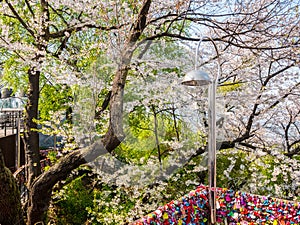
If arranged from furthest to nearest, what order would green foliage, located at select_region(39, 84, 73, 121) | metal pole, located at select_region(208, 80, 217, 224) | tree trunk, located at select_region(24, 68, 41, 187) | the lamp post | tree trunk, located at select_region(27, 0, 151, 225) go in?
green foliage, located at select_region(39, 84, 73, 121) < tree trunk, located at select_region(24, 68, 41, 187) < tree trunk, located at select_region(27, 0, 151, 225) < metal pole, located at select_region(208, 80, 217, 224) < the lamp post

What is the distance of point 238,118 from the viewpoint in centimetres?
414

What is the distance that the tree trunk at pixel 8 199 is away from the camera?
2.85m

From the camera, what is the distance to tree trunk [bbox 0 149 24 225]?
9.36ft

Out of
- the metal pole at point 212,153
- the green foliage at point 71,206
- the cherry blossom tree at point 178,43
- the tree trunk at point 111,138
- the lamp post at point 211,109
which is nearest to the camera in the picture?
the lamp post at point 211,109

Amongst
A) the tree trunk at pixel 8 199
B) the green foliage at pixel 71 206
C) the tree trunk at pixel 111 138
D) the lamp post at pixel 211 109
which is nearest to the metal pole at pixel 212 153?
the lamp post at pixel 211 109

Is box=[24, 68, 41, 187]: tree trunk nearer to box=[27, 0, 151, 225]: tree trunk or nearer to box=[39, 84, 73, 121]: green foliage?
box=[27, 0, 151, 225]: tree trunk

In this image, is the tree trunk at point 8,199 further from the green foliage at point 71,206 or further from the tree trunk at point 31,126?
the green foliage at point 71,206

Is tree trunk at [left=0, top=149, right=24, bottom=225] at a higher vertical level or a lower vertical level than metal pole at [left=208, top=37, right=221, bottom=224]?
lower

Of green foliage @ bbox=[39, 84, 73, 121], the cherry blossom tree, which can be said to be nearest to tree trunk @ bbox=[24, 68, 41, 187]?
the cherry blossom tree

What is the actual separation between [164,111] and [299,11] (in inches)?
72.2

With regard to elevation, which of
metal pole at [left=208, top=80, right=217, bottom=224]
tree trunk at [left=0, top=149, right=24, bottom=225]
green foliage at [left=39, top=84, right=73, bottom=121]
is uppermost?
green foliage at [left=39, top=84, right=73, bottom=121]

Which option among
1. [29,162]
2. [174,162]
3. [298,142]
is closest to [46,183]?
[29,162]

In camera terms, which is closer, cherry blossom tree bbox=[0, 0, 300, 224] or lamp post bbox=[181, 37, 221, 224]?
lamp post bbox=[181, 37, 221, 224]

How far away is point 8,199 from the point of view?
291 centimetres
